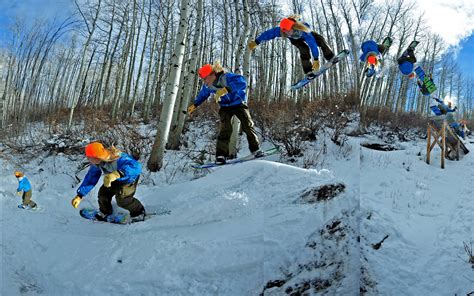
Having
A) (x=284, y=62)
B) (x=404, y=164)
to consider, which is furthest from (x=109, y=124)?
(x=284, y=62)

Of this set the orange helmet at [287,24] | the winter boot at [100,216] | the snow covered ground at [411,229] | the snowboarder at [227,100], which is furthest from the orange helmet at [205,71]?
the winter boot at [100,216]

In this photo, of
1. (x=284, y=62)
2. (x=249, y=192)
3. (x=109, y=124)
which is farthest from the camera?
(x=284, y=62)

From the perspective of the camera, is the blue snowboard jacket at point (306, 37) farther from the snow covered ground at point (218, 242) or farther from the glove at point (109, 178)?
the glove at point (109, 178)

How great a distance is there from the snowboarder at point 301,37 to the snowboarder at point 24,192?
3.79 m

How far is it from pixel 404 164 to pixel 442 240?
2.07 feet

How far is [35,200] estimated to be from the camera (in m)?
4.55

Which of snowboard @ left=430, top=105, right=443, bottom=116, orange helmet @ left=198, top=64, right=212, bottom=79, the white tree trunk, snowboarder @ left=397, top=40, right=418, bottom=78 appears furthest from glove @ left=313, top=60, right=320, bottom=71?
snowboard @ left=430, top=105, right=443, bottom=116

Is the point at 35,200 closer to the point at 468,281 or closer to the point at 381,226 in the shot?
the point at 381,226

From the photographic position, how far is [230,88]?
412 cm

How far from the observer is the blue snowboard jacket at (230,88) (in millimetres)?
4043

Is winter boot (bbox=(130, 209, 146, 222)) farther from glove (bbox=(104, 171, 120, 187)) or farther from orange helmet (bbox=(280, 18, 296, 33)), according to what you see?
orange helmet (bbox=(280, 18, 296, 33))

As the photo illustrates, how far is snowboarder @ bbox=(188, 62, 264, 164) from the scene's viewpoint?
399cm

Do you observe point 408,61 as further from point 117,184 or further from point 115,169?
point 117,184

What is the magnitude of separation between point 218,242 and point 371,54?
2.74m
